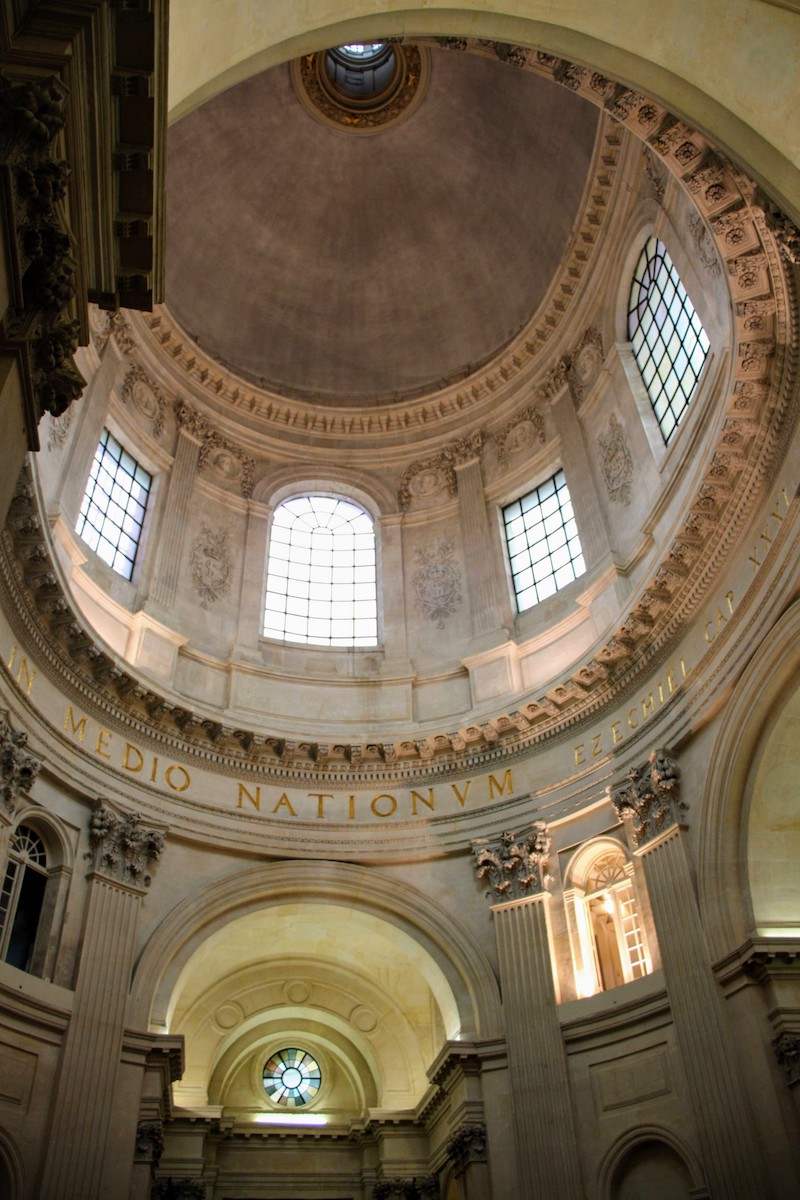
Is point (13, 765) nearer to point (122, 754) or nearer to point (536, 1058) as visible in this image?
point (122, 754)

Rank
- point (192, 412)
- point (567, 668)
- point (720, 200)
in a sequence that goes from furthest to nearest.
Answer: point (192, 412)
point (567, 668)
point (720, 200)

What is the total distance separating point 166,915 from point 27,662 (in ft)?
16.0

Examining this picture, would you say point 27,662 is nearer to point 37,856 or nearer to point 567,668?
point 37,856

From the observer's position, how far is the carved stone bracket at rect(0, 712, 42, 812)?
1512 cm

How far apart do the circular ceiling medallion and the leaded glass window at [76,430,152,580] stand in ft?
39.1

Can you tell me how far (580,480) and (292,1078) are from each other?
47.6ft

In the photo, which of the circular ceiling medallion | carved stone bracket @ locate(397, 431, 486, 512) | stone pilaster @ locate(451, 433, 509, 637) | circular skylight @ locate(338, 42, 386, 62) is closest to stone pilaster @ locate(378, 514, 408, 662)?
carved stone bracket @ locate(397, 431, 486, 512)

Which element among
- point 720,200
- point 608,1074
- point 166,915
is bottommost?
point 608,1074

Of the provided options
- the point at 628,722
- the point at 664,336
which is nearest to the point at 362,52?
the point at 664,336

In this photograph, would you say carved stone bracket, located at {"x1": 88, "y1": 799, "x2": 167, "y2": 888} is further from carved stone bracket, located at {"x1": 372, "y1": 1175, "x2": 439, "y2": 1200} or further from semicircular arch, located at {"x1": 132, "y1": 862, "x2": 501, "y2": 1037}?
carved stone bracket, located at {"x1": 372, "y1": 1175, "x2": 439, "y2": 1200}

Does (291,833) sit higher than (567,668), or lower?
lower

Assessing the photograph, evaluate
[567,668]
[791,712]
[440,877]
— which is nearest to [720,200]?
[791,712]

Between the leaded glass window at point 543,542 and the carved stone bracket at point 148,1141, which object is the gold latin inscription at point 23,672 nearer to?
the carved stone bracket at point 148,1141

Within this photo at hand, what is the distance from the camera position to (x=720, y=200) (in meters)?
14.3
